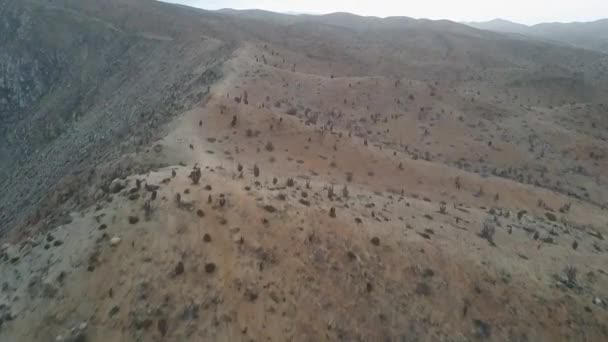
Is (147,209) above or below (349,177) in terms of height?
above

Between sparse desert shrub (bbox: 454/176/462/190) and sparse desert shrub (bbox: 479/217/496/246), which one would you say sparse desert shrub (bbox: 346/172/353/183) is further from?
sparse desert shrub (bbox: 479/217/496/246)

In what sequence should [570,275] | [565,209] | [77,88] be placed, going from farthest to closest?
[77,88], [565,209], [570,275]

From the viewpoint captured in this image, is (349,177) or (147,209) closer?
(147,209)

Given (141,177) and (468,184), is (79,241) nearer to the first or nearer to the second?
(141,177)

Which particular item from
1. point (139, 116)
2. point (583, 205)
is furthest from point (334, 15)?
point (583, 205)

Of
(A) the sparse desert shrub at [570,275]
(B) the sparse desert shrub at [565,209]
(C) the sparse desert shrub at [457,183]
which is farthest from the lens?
(C) the sparse desert shrub at [457,183]

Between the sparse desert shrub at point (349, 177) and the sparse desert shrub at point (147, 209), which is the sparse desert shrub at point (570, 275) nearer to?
the sparse desert shrub at point (349, 177)

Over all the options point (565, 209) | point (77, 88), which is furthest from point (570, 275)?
point (77, 88)

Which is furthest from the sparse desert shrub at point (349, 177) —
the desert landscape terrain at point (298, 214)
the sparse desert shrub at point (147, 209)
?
the sparse desert shrub at point (147, 209)

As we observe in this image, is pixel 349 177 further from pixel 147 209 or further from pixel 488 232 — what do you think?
pixel 147 209
